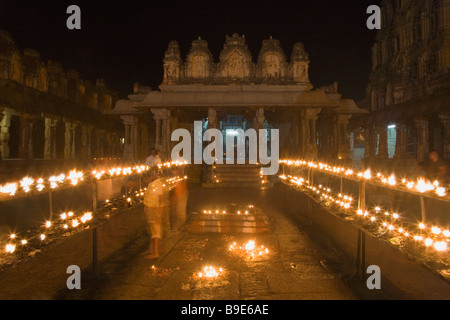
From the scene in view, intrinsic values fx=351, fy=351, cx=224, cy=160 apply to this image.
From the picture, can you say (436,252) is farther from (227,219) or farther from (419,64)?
(419,64)

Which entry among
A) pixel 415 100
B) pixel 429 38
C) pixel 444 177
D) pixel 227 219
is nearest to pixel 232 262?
pixel 227 219

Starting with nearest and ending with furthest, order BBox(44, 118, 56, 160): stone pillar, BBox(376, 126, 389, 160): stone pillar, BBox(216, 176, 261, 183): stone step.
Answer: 1. BBox(216, 176, 261, 183): stone step
2. BBox(44, 118, 56, 160): stone pillar
3. BBox(376, 126, 389, 160): stone pillar

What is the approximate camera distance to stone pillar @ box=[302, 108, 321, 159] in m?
19.2

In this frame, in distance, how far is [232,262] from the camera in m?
6.05

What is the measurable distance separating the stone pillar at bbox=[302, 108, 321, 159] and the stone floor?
1207 centimetres

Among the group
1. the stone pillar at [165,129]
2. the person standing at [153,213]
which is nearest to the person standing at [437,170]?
the person standing at [153,213]

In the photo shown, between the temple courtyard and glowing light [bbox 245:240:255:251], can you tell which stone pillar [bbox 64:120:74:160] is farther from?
glowing light [bbox 245:240:255:251]

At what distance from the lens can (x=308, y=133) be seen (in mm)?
19453

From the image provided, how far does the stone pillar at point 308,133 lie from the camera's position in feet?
63.2

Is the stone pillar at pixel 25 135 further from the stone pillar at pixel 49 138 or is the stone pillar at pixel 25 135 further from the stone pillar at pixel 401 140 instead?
the stone pillar at pixel 401 140

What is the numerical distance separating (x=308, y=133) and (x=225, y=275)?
15.1 m

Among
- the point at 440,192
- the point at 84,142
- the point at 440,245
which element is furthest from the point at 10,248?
the point at 84,142

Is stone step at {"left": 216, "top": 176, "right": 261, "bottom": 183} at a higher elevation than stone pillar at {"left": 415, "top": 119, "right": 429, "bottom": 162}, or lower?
lower

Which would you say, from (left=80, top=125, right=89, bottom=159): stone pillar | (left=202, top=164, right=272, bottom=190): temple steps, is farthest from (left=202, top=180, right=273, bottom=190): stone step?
(left=80, top=125, right=89, bottom=159): stone pillar
